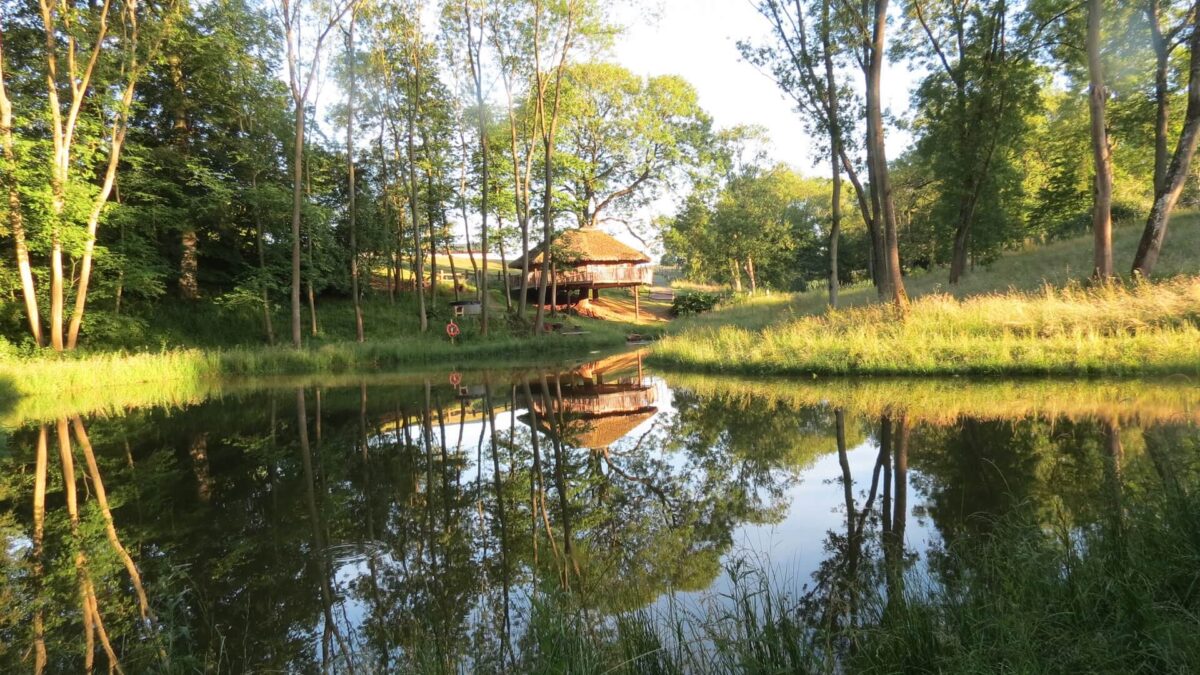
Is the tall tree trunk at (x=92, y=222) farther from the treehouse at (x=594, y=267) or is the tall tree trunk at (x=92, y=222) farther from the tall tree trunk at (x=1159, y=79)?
the tall tree trunk at (x=1159, y=79)

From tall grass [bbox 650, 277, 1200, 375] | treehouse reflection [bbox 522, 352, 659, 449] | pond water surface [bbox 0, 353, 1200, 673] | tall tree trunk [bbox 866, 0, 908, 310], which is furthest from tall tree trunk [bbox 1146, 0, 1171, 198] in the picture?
treehouse reflection [bbox 522, 352, 659, 449]

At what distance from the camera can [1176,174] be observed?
12.2 meters

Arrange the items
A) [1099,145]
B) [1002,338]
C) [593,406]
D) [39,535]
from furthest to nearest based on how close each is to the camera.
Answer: [1099,145]
[593,406]
[1002,338]
[39,535]

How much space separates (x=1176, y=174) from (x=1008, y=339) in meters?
5.84

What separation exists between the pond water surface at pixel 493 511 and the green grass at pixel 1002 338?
1333 millimetres

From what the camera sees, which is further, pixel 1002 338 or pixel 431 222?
pixel 431 222

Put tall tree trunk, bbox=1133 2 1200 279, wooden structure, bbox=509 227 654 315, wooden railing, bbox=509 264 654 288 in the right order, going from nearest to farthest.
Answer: tall tree trunk, bbox=1133 2 1200 279, wooden structure, bbox=509 227 654 315, wooden railing, bbox=509 264 654 288

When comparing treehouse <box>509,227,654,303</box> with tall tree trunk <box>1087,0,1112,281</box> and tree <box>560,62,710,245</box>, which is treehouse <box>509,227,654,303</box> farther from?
tall tree trunk <box>1087,0,1112,281</box>

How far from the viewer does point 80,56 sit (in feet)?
57.8

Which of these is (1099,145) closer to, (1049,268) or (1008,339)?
(1008,339)

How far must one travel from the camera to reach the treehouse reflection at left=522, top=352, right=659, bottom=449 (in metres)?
8.80

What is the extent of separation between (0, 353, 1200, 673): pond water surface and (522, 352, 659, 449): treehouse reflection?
0.10 metres

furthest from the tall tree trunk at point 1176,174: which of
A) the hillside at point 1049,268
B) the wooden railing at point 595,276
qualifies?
the wooden railing at point 595,276

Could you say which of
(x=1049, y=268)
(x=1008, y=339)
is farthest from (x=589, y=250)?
(x=1008, y=339)
